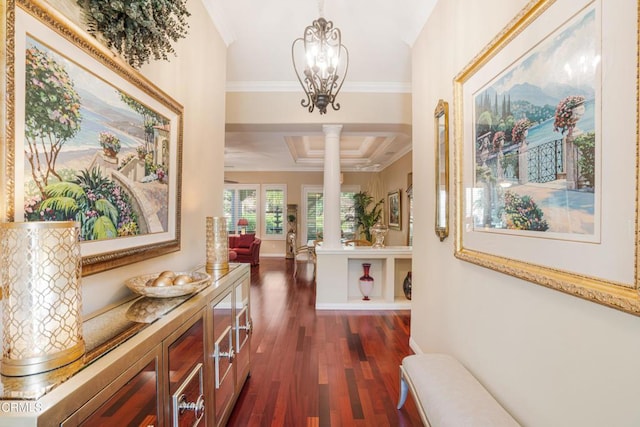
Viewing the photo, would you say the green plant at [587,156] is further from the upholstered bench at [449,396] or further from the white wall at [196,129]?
the white wall at [196,129]

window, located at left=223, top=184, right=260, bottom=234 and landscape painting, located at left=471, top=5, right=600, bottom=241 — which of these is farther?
window, located at left=223, top=184, right=260, bottom=234

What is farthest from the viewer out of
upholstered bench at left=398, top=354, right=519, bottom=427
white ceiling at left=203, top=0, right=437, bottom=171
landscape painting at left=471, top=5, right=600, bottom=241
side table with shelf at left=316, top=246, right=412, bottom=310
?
side table with shelf at left=316, top=246, right=412, bottom=310

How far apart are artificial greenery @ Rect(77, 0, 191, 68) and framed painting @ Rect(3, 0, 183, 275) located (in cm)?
7

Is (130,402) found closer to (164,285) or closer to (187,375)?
(187,375)

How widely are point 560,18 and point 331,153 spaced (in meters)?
3.38

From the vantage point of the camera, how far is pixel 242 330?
220cm

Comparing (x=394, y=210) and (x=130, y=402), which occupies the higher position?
(x=394, y=210)

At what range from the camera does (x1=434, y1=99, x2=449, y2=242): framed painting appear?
2.17 m

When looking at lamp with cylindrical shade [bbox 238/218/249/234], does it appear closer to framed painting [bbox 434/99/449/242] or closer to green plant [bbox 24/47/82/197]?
framed painting [bbox 434/99/449/242]

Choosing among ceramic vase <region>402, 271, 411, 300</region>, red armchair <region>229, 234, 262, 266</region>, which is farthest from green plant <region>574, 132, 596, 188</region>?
red armchair <region>229, 234, 262, 266</region>

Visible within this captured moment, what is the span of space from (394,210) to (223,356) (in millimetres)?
6434

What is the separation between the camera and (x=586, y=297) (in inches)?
39.5

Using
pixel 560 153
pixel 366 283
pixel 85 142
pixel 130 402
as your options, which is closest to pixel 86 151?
pixel 85 142

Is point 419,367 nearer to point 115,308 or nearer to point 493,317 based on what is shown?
point 493,317
